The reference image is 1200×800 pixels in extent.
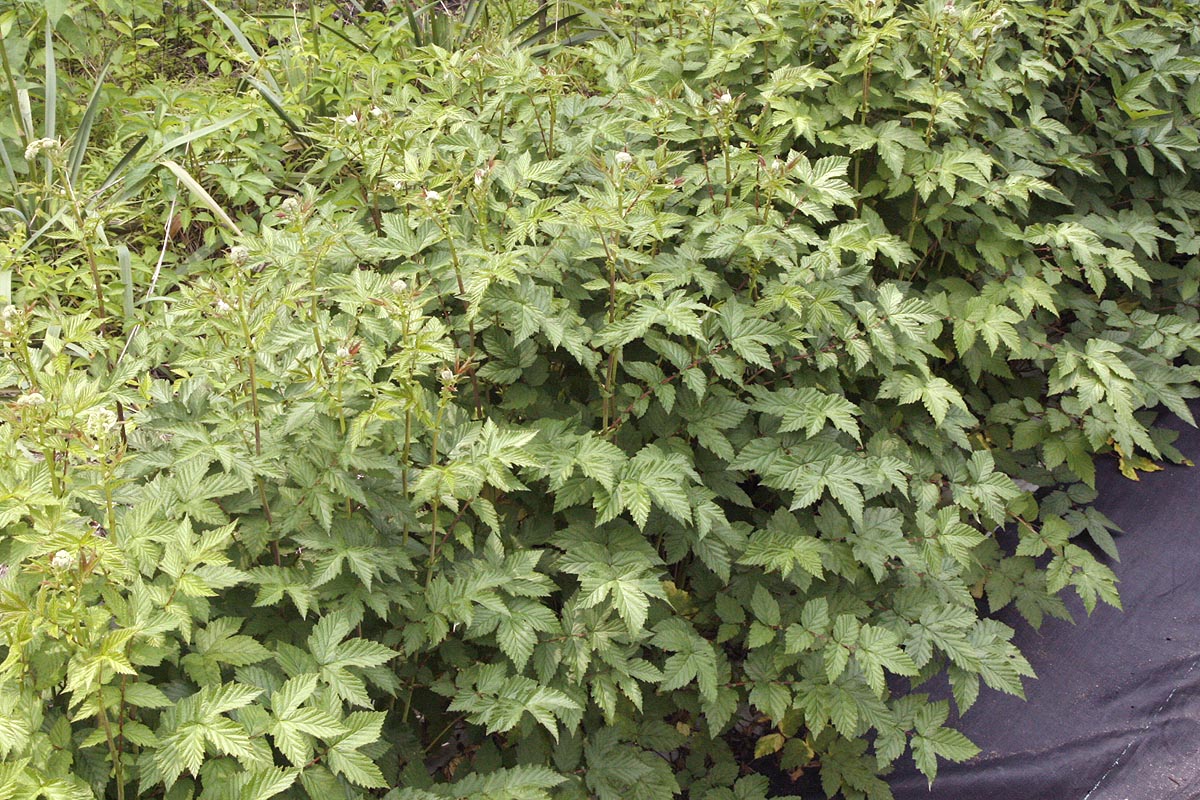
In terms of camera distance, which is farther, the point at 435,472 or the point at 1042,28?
the point at 1042,28

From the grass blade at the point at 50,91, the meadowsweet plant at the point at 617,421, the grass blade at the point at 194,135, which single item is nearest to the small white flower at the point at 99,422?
the meadowsweet plant at the point at 617,421

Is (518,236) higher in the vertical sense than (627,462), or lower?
higher

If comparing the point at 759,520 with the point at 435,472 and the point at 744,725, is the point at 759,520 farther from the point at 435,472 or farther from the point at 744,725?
the point at 435,472

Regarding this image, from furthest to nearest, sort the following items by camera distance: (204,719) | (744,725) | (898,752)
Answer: (744,725), (898,752), (204,719)

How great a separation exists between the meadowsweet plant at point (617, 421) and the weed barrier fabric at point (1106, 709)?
0.15 m

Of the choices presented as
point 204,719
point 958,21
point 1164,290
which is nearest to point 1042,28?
point 958,21

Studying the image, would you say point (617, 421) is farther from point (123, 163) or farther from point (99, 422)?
point (123, 163)

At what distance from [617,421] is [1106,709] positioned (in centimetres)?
144

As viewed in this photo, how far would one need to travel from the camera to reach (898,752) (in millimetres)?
1985

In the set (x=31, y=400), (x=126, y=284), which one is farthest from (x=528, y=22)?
(x=31, y=400)

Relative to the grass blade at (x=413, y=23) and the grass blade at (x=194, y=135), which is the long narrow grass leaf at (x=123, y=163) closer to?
the grass blade at (x=194, y=135)

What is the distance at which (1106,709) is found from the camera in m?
2.36

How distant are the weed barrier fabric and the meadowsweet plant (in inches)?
5.7

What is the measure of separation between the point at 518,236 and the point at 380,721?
868mm
